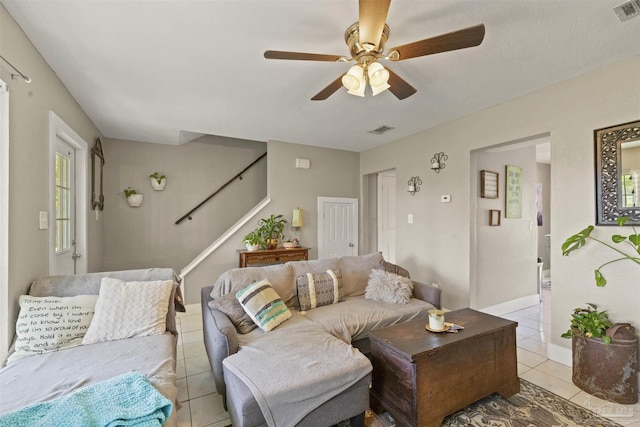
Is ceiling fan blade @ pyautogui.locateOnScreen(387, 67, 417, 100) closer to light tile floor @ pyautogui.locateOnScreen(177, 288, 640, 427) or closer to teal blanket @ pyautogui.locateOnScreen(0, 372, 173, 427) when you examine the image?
teal blanket @ pyautogui.locateOnScreen(0, 372, 173, 427)

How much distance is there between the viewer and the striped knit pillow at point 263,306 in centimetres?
225

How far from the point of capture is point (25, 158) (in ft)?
6.64

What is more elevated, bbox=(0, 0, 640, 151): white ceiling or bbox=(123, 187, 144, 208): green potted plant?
bbox=(0, 0, 640, 151): white ceiling

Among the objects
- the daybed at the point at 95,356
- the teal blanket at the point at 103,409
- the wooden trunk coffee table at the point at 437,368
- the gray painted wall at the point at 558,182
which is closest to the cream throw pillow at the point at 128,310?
the daybed at the point at 95,356

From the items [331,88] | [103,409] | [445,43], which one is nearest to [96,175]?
[331,88]

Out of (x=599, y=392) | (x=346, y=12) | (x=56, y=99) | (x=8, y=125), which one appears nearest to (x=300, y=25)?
(x=346, y=12)

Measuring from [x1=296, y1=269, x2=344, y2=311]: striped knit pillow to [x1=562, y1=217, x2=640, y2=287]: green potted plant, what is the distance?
2.03 meters

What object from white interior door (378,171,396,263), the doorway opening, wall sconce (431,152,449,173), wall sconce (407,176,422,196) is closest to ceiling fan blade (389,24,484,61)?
the doorway opening

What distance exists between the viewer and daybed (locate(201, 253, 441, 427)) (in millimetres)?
1513

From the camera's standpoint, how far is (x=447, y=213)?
3.89 m

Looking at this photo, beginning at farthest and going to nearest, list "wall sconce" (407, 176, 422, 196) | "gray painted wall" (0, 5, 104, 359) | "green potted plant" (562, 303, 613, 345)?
"wall sconce" (407, 176, 422, 196), "green potted plant" (562, 303, 613, 345), "gray painted wall" (0, 5, 104, 359)

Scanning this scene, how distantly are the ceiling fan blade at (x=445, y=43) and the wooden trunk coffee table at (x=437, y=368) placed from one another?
1794mm

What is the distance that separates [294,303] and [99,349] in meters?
1.51

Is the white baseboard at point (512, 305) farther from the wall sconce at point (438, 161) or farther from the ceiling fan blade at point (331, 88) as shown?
the ceiling fan blade at point (331, 88)
